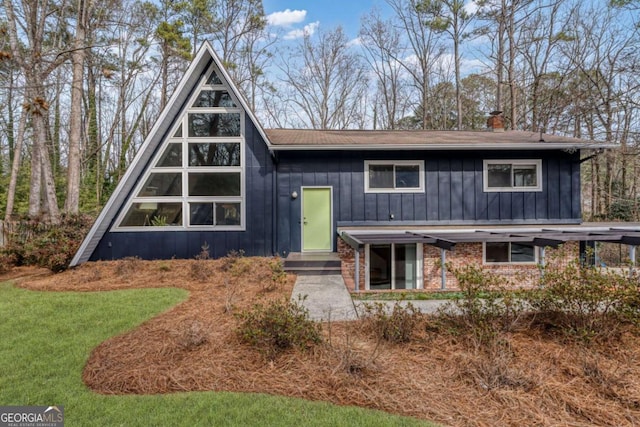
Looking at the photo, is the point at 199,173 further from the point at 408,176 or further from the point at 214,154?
the point at 408,176

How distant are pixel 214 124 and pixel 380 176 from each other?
491cm

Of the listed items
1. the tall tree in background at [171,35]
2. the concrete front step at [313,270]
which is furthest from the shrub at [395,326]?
the tall tree in background at [171,35]

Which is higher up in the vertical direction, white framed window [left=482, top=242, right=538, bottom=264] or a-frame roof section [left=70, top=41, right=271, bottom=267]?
a-frame roof section [left=70, top=41, right=271, bottom=267]

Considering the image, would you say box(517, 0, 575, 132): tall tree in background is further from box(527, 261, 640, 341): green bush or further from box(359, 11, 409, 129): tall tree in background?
box(527, 261, 640, 341): green bush

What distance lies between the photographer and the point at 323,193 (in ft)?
27.5

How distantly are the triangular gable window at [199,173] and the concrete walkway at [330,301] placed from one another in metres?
3.09

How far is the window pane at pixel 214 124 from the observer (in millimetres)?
8234

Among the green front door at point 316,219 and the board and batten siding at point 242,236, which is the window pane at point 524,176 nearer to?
the green front door at point 316,219

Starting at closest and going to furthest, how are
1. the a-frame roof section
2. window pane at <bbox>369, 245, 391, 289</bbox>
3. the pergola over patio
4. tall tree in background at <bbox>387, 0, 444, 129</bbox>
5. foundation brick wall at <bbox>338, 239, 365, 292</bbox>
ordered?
the pergola over patio < the a-frame roof section < window pane at <bbox>369, 245, 391, 289</bbox> < foundation brick wall at <bbox>338, 239, 365, 292</bbox> < tall tree in background at <bbox>387, 0, 444, 129</bbox>

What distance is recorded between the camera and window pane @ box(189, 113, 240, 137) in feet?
27.0

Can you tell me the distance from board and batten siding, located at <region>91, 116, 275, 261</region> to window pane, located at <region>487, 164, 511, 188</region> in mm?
6251

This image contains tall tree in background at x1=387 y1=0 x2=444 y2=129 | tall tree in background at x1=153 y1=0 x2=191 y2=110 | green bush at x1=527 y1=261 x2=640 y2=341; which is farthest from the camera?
tall tree in background at x1=387 y1=0 x2=444 y2=129

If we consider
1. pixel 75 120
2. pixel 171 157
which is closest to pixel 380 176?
pixel 171 157

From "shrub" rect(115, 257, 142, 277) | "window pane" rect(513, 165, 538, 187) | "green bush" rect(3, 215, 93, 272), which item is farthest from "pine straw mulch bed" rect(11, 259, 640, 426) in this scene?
"window pane" rect(513, 165, 538, 187)
